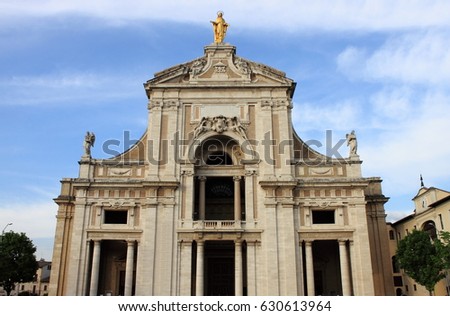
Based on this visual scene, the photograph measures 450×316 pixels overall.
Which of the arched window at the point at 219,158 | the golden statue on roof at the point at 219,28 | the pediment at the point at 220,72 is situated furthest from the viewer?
the golden statue on roof at the point at 219,28

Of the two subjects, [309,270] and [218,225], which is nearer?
[309,270]

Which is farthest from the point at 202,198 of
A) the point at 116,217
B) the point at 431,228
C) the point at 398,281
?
the point at 398,281

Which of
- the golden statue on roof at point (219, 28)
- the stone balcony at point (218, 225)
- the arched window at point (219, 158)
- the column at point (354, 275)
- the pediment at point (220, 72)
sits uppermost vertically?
the golden statue on roof at point (219, 28)

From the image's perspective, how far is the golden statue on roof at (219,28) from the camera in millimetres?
40500

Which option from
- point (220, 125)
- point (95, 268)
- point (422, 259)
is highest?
point (220, 125)

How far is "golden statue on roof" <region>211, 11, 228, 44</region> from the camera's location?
40.5 meters

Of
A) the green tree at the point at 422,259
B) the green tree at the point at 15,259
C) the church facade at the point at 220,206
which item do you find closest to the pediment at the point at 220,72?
the church facade at the point at 220,206

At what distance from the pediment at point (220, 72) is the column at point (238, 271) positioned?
13.6m

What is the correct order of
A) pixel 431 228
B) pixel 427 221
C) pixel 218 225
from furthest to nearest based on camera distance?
pixel 431 228, pixel 427 221, pixel 218 225

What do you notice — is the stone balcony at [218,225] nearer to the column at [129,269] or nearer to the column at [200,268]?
the column at [200,268]

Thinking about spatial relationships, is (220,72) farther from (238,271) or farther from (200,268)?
(238,271)

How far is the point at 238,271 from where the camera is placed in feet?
108

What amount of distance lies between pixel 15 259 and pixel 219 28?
30544mm
